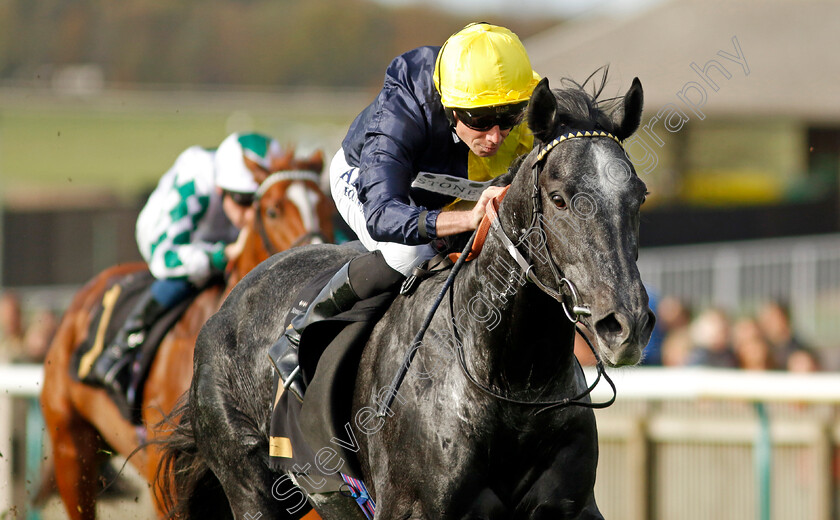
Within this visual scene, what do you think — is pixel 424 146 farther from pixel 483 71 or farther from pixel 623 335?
pixel 623 335

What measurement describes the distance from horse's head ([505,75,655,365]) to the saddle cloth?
79 cm

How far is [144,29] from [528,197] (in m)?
42.3

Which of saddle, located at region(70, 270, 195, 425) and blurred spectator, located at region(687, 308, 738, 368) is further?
blurred spectator, located at region(687, 308, 738, 368)

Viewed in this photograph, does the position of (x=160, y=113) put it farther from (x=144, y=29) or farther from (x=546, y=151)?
(x=546, y=151)

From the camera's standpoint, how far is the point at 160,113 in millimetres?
28109

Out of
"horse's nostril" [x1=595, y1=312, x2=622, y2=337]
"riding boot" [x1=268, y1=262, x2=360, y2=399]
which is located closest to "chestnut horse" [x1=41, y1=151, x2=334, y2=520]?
"riding boot" [x1=268, y1=262, x2=360, y2=399]

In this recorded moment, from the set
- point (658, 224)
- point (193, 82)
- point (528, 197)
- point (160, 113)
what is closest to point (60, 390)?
point (528, 197)

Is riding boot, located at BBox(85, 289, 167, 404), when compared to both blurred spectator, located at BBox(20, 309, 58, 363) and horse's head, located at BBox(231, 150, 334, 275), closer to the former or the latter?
horse's head, located at BBox(231, 150, 334, 275)

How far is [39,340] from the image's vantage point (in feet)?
30.6

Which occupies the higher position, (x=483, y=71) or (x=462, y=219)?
(x=483, y=71)

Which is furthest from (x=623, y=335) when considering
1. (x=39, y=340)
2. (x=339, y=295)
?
(x=39, y=340)

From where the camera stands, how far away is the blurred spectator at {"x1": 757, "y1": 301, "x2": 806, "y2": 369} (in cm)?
764

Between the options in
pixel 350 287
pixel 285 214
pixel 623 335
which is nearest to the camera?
pixel 623 335

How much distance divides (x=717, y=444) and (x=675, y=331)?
340 cm
